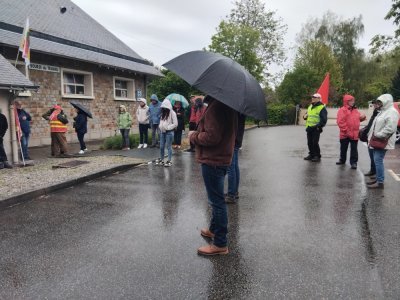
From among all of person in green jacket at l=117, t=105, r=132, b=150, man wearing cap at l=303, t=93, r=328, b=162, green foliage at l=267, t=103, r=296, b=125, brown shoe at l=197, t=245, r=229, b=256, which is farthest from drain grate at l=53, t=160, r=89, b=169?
green foliage at l=267, t=103, r=296, b=125

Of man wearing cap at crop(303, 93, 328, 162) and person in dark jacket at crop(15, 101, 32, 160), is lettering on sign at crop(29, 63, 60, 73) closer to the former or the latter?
person in dark jacket at crop(15, 101, 32, 160)

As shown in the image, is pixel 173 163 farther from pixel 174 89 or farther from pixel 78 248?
pixel 174 89

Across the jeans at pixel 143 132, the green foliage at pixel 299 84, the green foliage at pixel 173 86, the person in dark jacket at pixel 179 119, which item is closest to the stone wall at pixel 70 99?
the jeans at pixel 143 132

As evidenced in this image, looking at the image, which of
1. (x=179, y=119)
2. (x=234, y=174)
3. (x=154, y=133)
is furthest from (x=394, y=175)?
(x=154, y=133)

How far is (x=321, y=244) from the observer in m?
3.97

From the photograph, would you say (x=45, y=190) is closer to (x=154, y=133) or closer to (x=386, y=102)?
(x=154, y=133)

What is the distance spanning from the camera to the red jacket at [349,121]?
28.1 feet

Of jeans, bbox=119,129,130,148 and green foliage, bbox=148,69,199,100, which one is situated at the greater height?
green foliage, bbox=148,69,199,100

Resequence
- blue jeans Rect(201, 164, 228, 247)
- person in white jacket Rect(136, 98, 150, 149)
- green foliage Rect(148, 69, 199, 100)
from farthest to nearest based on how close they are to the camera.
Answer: green foliage Rect(148, 69, 199, 100) < person in white jacket Rect(136, 98, 150, 149) < blue jeans Rect(201, 164, 228, 247)

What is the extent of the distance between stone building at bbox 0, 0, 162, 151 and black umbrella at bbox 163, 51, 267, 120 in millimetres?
10305

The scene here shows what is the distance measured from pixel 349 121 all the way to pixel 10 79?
28.3ft

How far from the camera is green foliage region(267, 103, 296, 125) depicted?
116 ft

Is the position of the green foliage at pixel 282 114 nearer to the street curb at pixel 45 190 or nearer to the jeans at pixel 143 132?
the jeans at pixel 143 132

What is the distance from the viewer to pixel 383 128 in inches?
257
